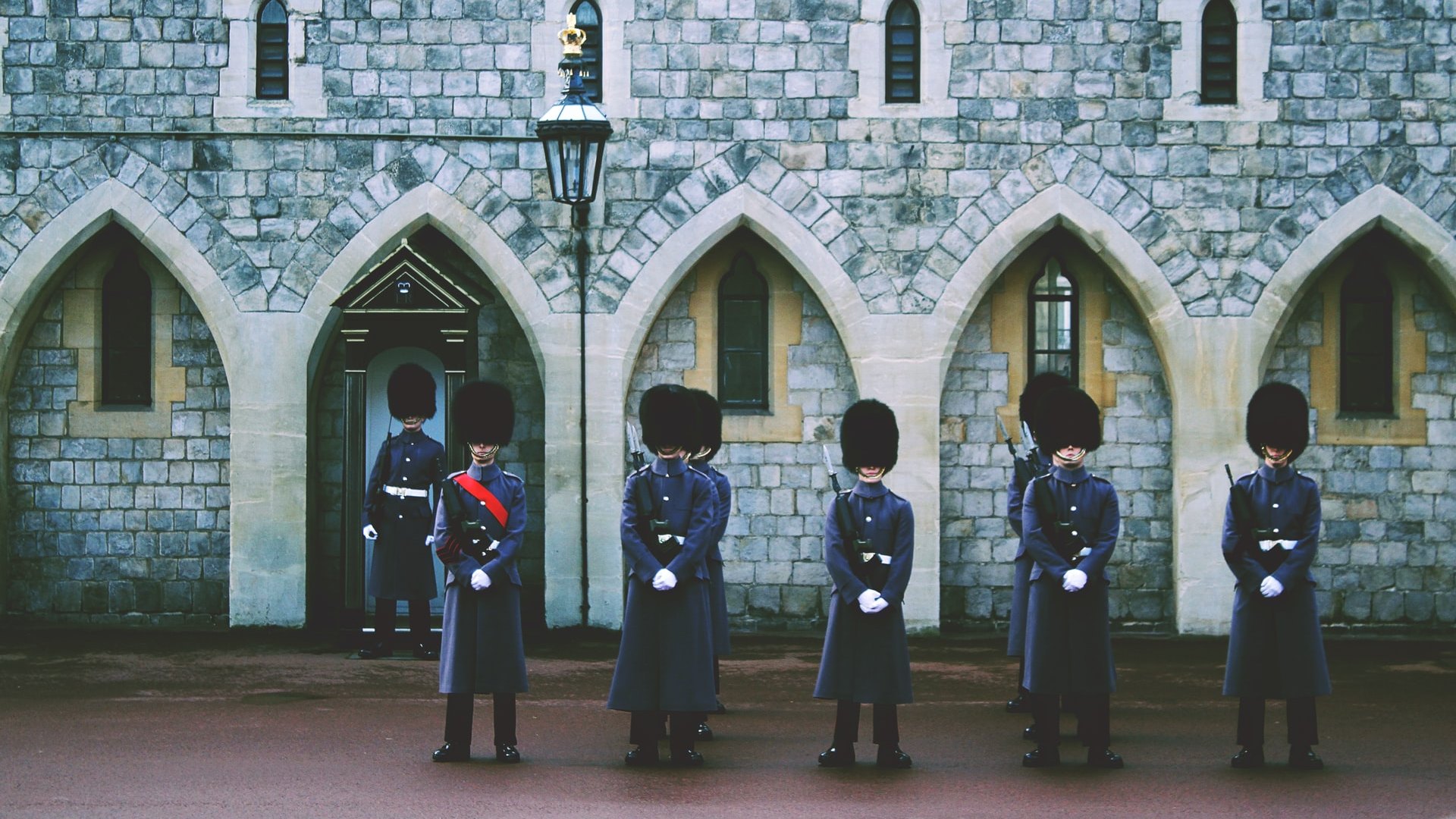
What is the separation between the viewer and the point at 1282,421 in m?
6.51

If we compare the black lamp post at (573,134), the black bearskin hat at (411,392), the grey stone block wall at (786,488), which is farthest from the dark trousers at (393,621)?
the black lamp post at (573,134)

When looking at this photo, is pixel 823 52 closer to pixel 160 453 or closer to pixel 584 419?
pixel 584 419

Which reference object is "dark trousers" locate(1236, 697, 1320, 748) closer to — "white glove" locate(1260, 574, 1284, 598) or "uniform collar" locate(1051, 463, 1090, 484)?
"white glove" locate(1260, 574, 1284, 598)

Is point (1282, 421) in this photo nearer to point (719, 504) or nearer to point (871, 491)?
point (871, 491)

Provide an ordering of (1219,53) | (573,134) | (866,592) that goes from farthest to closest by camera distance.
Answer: (1219,53) < (573,134) < (866,592)

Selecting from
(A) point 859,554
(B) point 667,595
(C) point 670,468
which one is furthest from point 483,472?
(A) point 859,554

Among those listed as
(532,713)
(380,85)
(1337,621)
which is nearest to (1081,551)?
(532,713)

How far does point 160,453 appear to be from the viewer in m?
10.4

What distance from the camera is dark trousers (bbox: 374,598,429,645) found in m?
9.09

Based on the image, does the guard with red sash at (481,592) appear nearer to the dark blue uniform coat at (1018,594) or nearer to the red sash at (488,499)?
the red sash at (488,499)

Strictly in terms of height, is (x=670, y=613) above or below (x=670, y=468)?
below

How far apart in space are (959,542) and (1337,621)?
224 cm

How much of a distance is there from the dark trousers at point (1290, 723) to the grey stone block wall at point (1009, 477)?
12.7ft

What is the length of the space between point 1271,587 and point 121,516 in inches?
269
